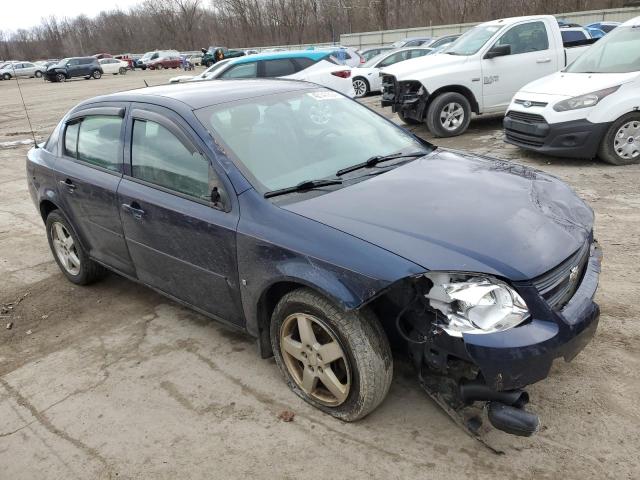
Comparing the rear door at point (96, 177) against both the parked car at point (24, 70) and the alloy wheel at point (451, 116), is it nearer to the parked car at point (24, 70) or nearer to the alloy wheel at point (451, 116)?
the alloy wheel at point (451, 116)

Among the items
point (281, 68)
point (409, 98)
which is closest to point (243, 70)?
point (281, 68)

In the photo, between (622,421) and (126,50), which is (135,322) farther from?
(126,50)

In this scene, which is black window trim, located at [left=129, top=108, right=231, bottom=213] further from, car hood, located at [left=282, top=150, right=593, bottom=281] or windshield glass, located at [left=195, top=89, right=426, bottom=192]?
car hood, located at [left=282, top=150, right=593, bottom=281]

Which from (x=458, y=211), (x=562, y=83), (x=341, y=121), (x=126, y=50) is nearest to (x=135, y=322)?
(x=341, y=121)

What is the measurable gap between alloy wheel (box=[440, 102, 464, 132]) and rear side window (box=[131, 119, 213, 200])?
23.0ft

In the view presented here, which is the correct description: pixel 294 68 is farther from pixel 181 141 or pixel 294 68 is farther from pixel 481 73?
pixel 181 141

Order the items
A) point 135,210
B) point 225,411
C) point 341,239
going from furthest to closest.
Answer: point 135,210, point 225,411, point 341,239

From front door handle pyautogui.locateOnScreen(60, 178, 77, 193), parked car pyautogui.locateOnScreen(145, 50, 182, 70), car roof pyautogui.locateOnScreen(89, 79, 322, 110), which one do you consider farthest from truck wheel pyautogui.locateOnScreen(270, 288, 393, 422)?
parked car pyautogui.locateOnScreen(145, 50, 182, 70)

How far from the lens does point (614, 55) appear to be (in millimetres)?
7008

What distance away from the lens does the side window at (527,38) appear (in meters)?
9.34

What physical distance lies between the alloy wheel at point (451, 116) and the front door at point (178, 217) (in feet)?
23.0

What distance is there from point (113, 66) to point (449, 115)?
45969mm

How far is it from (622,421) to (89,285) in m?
Answer: 4.18

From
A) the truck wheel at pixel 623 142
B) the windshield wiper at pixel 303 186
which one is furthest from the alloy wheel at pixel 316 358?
the truck wheel at pixel 623 142
